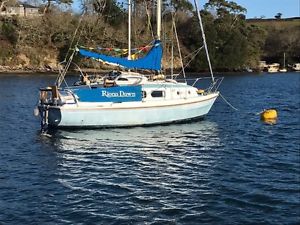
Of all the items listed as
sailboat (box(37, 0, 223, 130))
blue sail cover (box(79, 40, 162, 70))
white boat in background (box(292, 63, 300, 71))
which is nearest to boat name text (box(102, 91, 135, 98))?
sailboat (box(37, 0, 223, 130))

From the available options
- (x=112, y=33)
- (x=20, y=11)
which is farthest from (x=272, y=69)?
(x=20, y=11)

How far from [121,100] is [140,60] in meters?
3.68

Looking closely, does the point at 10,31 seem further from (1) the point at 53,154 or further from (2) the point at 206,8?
(1) the point at 53,154

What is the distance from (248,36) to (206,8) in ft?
37.3

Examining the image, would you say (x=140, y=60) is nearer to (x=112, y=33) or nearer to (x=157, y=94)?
(x=157, y=94)

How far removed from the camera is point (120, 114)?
92.2ft

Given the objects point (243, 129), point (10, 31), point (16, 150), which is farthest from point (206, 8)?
point (16, 150)

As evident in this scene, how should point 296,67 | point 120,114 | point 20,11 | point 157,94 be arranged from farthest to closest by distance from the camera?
point 296,67, point 20,11, point 157,94, point 120,114

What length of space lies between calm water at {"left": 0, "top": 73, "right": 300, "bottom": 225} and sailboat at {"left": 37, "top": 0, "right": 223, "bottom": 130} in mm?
740

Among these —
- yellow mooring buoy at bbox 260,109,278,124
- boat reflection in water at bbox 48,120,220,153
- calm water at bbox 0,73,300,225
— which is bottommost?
calm water at bbox 0,73,300,225

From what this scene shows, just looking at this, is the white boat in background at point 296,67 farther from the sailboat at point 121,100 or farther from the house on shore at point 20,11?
the sailboat at point 121,100

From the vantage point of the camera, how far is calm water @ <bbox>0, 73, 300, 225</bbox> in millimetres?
14570

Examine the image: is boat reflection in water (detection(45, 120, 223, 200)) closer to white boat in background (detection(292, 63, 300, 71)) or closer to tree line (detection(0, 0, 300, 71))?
tree line (detection(0, 0, 300, 71))

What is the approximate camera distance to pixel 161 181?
709 inches
